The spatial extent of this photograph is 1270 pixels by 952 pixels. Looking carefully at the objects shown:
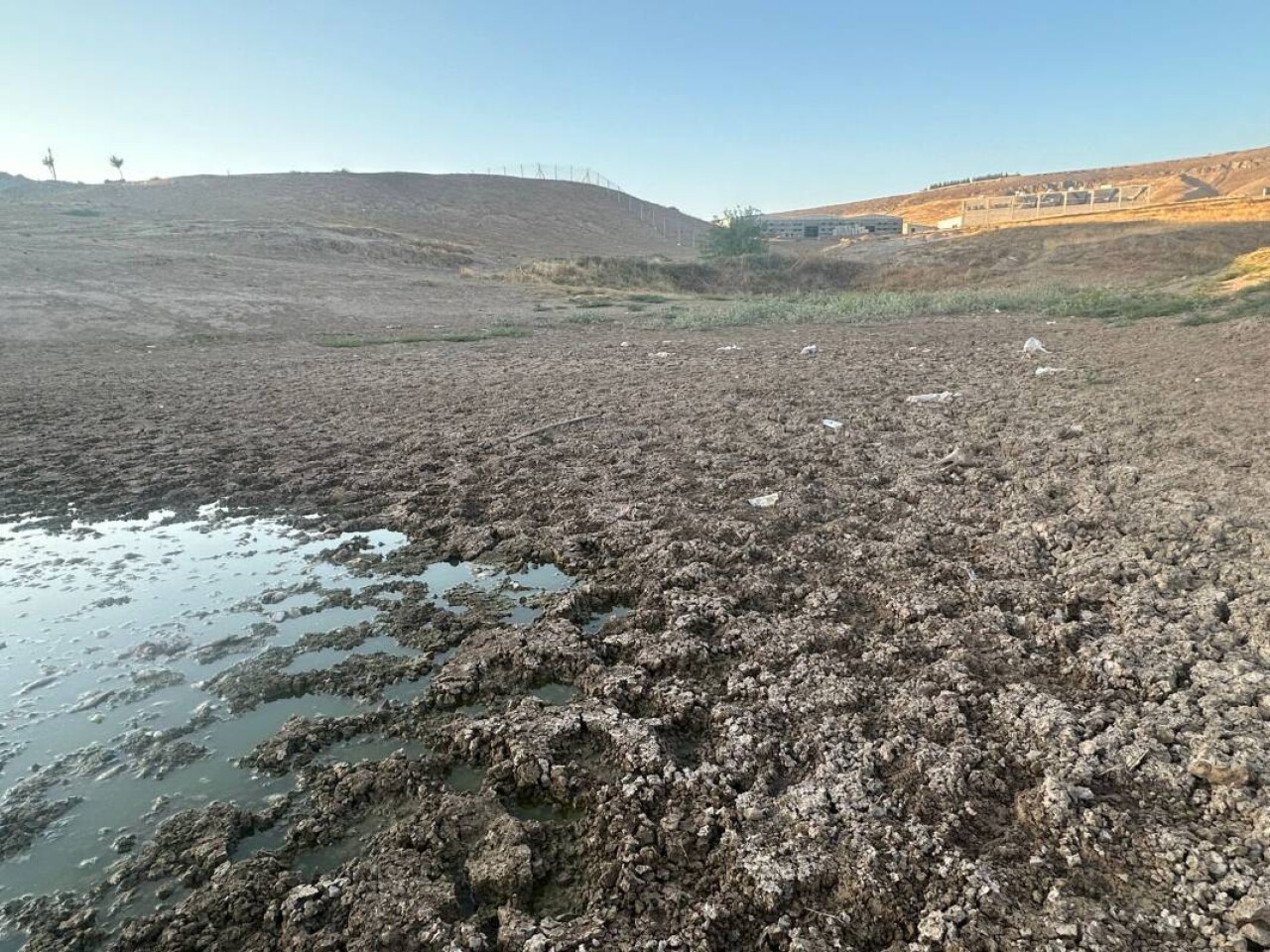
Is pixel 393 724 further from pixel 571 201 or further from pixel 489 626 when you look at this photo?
pixel 571 201

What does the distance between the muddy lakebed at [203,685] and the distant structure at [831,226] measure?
239 ft

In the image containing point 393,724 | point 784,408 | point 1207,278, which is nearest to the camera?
point 393,724

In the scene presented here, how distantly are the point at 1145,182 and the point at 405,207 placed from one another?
6404 centimetres

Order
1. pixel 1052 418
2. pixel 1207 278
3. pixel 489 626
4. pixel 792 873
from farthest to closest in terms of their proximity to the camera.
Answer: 1. pixel 1207 278
2. pixel 1052 418
3. pixel 489 626
4. pixel 792 873

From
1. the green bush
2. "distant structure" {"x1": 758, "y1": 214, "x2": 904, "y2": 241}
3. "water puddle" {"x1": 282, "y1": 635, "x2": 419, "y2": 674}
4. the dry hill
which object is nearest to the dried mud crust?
"water puddle" {"x1": 282, "y1": 635, "x2": 419, "y2": 674}

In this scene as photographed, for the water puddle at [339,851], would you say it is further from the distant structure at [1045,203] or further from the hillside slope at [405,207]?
the distant structure at [1045,203]

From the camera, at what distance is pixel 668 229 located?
8712 centimetres

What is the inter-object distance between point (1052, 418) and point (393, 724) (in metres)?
6.32

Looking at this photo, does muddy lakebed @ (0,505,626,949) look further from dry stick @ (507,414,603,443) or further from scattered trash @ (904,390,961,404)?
scattered trash @ (904,390,961,404)

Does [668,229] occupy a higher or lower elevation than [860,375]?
higher

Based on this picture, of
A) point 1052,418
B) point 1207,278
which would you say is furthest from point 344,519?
point 1207,278

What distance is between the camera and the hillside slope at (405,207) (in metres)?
47.4

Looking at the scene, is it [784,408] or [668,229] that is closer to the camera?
[784,408]

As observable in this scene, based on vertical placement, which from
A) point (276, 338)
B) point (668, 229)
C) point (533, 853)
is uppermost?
point (668, 229)
